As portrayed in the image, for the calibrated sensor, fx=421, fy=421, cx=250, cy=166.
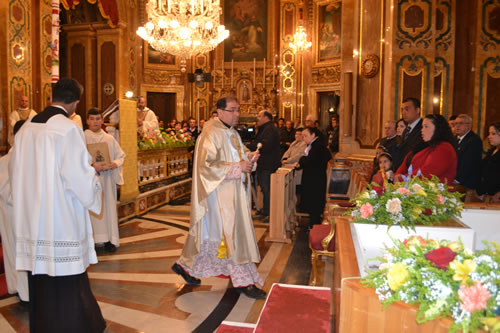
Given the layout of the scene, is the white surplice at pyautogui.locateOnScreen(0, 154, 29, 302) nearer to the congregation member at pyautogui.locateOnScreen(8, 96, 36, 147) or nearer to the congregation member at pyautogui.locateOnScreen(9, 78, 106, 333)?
the congregation member at pyautogui.locateOnScreen(9, 78, 106, 333)

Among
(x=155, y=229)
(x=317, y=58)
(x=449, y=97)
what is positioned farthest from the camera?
(x=317, y=58)

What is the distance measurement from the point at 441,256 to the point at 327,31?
54.4 ft

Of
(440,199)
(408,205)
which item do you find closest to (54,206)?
(408,205)

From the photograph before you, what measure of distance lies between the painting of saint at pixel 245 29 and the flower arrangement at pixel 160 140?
8879 mm

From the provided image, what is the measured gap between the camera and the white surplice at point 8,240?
3.64 m

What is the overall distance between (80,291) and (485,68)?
290 inches

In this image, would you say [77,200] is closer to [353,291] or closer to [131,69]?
[353,291]

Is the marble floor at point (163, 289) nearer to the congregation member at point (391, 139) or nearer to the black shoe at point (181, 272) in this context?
the black shoe at point (181, 272)

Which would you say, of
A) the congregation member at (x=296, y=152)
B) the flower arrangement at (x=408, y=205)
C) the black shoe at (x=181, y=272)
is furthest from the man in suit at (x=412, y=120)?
the congregation member at (x=296, y=152)

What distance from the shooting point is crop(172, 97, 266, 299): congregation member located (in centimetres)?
390

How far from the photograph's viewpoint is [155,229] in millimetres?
6598

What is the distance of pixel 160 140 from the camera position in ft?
28.1

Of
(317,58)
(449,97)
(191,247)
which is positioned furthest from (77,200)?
(317,58)

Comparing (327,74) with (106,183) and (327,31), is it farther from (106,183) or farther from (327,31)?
(106,183)
